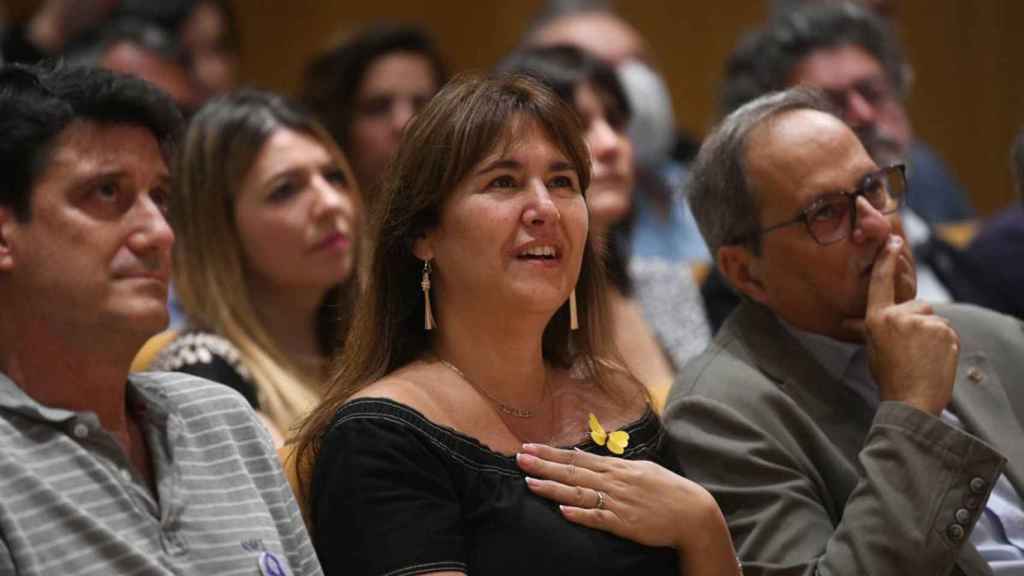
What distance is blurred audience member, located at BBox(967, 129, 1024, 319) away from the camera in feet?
8.98

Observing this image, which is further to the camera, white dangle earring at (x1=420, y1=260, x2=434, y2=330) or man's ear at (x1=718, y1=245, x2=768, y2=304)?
man's ear at (x1=718, y1=245, x2=768, y2=304)

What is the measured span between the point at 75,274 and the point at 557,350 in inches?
24.7

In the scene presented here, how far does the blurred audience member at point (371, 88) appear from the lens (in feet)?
10.3

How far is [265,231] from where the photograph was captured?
93.9 inches

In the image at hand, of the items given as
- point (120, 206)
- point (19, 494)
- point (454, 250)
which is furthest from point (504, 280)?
point (19, 494)

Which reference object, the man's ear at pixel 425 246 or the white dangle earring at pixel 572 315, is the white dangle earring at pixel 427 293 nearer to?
the man's ear at pixel 425 246

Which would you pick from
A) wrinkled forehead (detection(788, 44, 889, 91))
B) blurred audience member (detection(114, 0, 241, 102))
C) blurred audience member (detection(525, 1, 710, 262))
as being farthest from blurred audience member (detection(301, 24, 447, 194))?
wrinkled forehead (detection(788, 44, 889, 91))

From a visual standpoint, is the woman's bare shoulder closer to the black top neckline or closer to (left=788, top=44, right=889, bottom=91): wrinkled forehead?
the black top neckline

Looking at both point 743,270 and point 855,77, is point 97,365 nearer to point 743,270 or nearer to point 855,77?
point 743,270

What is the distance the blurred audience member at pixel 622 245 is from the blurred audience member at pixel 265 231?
51 cm

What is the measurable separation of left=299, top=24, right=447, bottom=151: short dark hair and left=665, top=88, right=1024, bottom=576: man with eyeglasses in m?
1.34

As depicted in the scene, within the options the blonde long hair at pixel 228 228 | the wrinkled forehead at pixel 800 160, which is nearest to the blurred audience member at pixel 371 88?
the blonde long hair at pixel 228 228

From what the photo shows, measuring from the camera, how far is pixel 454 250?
1637 mm

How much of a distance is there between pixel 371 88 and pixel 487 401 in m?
1.68
